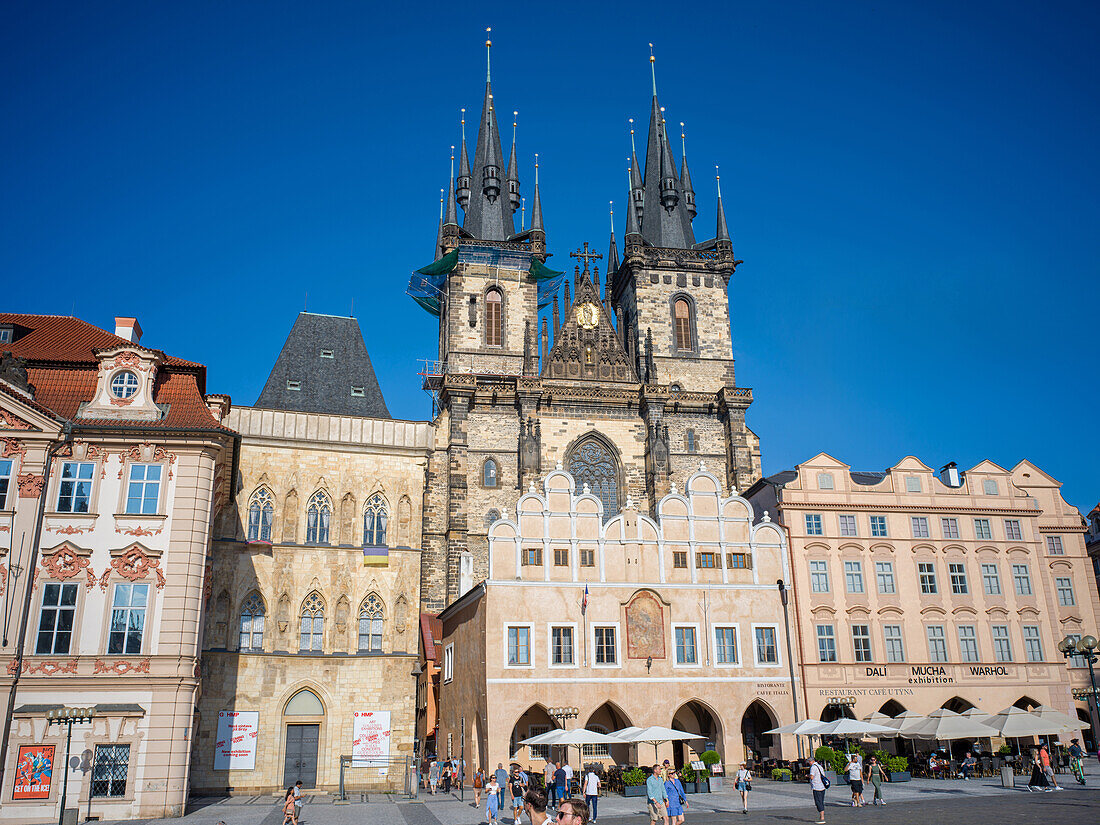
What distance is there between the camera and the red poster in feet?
79.4

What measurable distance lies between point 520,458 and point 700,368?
1324 cm

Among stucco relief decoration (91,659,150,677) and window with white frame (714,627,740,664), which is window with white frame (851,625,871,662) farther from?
stucco relief decoration (91,659,150,677)

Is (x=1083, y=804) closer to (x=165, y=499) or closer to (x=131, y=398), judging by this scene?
(x=165, y=499)

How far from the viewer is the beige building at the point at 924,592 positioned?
35.8m

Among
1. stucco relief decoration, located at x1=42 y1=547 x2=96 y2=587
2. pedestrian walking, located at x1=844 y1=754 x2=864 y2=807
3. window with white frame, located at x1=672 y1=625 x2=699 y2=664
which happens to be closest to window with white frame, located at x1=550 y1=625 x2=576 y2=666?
window with white frame, located at x1=672 y1=625 x2=699 y2=664

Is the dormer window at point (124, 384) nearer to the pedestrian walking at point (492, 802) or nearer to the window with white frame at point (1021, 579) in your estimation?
the pedestrian walking at point (492, 802)

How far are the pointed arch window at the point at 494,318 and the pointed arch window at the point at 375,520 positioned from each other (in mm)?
16084

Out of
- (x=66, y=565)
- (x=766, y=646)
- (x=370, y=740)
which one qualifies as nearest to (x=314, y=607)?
(x=370, y=740)

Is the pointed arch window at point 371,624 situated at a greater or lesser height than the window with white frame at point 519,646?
greater

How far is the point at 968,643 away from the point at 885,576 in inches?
157

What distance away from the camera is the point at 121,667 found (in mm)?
25531

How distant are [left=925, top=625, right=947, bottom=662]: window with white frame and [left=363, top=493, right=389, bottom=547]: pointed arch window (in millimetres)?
21692

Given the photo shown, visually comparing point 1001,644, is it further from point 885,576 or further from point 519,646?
point 519,646

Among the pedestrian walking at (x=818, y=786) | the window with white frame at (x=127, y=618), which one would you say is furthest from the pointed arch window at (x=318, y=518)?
the pedestrian walking at (x=818, y=786)
